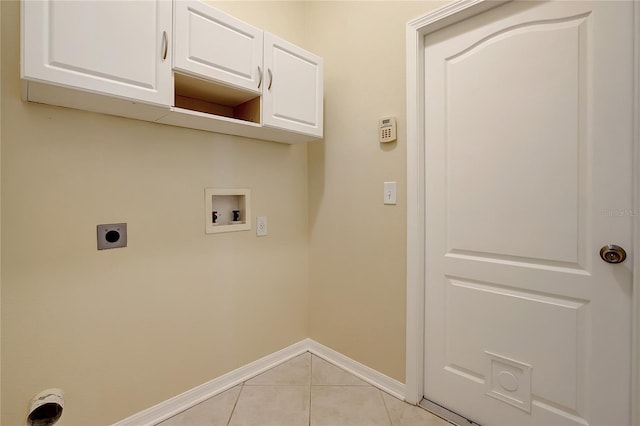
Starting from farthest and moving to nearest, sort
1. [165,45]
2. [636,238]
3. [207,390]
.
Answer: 1. [207,390]
2. [165,45]
3. [636,238]

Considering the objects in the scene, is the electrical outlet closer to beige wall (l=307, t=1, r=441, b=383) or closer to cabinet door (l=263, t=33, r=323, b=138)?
beige wall (l=307, t=1, r=441, b=383)

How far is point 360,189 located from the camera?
1879 millimetres

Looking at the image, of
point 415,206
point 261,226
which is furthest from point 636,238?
point 261,226

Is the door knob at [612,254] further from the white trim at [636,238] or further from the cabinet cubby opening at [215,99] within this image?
the cabinet cubby opening at [215,99]

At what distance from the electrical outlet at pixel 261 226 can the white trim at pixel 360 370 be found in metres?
0.93

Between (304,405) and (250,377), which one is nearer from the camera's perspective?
(304,405)

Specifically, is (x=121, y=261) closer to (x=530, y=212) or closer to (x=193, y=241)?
(x=193, y=241)

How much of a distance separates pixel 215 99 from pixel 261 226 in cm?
80

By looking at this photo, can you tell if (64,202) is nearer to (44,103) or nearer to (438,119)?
(44,103)

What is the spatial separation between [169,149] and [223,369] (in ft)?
4.29

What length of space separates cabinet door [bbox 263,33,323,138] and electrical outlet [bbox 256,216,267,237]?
2.03 ft

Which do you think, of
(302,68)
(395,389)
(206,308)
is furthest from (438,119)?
(206,308)

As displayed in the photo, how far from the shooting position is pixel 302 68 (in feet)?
5.61

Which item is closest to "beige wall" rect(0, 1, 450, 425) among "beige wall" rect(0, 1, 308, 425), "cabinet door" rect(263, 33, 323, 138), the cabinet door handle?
"beige wall" rect(0, 1, 308, 425)
